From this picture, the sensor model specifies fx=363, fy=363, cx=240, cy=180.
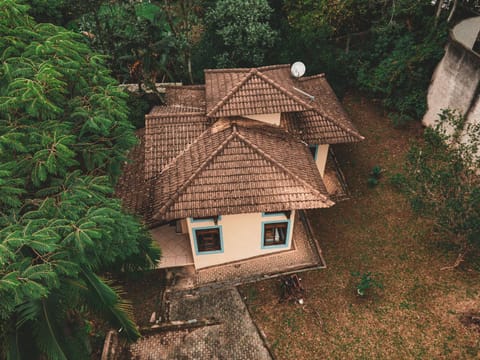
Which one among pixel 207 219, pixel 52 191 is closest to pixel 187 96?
pixel 207 219

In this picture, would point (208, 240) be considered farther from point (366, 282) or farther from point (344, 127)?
point (344, 127)

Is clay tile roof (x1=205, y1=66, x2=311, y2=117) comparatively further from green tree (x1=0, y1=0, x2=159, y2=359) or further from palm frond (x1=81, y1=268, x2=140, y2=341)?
palm frond (x1=81, y1=268, x2=140, y2=341)

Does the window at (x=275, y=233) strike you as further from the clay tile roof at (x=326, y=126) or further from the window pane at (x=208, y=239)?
the clay tile roof at (x=326, y=126)

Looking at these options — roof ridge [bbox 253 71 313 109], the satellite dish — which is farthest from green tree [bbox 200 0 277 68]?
roof ridge [bbox 253 71 313 109]

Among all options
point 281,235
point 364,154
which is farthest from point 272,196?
point 364,154

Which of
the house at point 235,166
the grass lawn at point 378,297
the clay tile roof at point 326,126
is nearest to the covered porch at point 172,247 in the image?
the house at point 235,166

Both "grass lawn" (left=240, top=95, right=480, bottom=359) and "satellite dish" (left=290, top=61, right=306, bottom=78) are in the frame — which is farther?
"satellite dish" (left=290, top=61, right=306, bottom=78)
